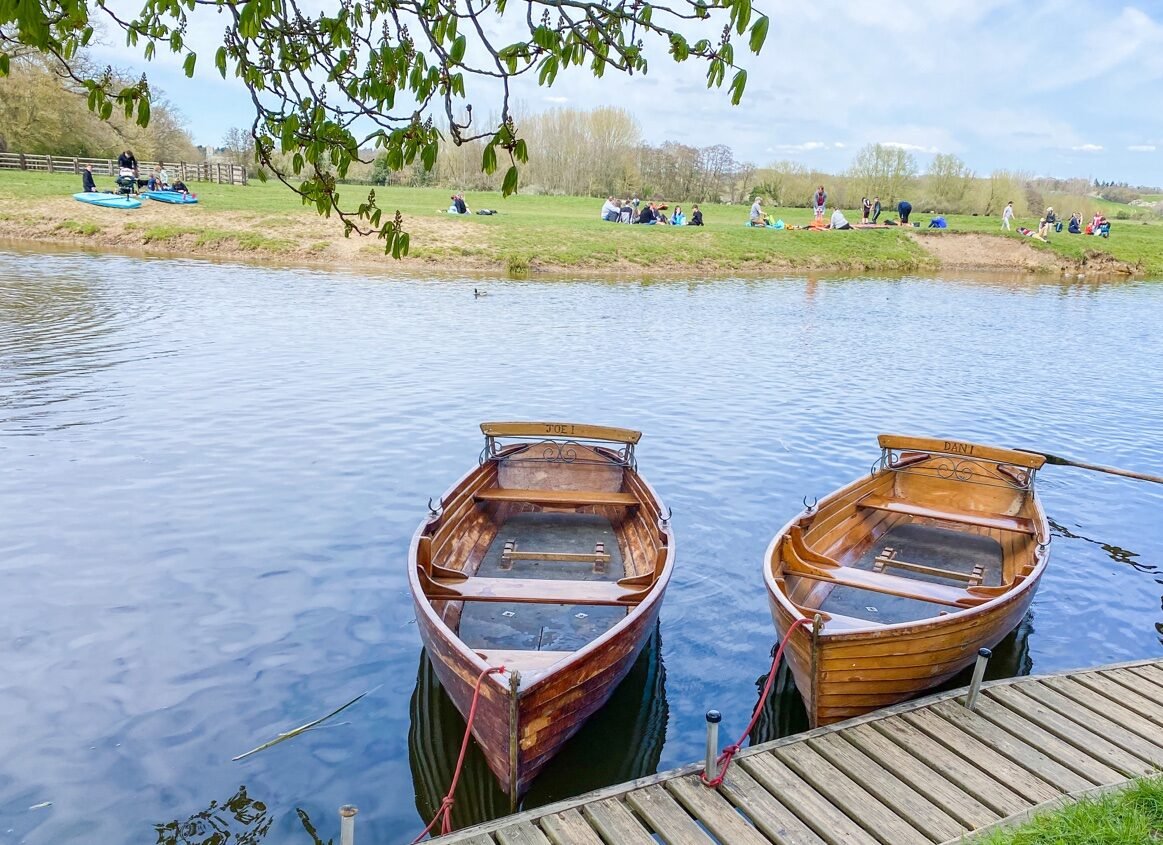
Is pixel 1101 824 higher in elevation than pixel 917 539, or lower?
higher

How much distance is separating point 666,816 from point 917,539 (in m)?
5.71

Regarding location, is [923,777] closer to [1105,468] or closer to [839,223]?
[1105,468]

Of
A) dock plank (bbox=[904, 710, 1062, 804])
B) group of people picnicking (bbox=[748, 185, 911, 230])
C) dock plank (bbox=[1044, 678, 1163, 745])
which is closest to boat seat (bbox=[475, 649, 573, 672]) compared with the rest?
dock plank (bbox=[904, 710, 1062, 804])

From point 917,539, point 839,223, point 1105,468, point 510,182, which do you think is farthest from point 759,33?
point 839,223

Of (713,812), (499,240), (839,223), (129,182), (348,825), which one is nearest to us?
(348,825)

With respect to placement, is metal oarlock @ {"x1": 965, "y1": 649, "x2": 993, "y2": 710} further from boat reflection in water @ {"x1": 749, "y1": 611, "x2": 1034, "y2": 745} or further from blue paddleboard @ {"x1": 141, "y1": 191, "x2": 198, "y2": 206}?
blue paddleboard @ {"x1": 141, "y1": 191, "x2": 198, "y2": 206}

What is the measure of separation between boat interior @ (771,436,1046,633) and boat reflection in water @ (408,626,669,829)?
1.55 m

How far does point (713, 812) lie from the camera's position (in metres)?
5.28

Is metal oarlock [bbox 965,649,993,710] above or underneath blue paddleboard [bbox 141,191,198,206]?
underneath

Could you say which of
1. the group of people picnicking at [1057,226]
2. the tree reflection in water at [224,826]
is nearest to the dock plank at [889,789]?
the tree reflection in water at [224,826]

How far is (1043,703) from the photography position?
21.7 ft

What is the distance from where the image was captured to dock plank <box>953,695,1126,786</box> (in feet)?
18.8

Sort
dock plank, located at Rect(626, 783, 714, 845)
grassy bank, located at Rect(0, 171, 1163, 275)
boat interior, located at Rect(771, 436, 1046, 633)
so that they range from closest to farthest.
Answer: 1. dock plank, located at Rect(626, 783, 714, 845)
2. boat interior, located at Rect(771, 436, 1046, 633)
3. grassy bank, located at Rect(0, 171, 1163, 275)

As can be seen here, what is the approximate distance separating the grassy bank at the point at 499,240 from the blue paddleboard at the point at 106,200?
0.42 meters
